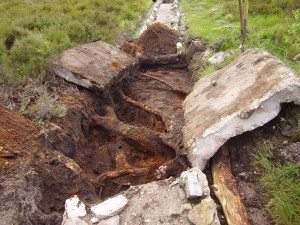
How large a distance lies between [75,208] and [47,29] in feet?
19.1

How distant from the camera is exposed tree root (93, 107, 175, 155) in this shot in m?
4.30

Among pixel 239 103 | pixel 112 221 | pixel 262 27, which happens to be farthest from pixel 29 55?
pixel 262 27

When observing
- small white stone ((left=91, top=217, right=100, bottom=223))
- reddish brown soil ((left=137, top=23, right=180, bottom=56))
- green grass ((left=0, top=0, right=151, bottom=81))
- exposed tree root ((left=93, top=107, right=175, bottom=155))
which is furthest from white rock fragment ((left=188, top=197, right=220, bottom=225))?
reddish brown soil ((left=137, top=23, right=180, bottom=56))

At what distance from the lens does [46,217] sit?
2771 millimetres

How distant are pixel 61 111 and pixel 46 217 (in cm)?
165

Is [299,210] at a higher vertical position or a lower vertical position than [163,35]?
higher

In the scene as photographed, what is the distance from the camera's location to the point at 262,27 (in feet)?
25.4

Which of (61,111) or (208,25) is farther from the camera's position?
(208,25)

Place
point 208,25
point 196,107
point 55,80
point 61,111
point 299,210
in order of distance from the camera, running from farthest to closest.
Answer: point 208,25 → point 55,80 → point 196,107 → point 61,111 → point 299,210

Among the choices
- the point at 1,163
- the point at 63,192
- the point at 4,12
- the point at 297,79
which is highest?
the point at 297,79

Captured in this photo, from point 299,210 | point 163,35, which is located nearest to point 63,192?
point 299,210

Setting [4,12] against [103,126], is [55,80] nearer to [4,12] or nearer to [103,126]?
[103,126]

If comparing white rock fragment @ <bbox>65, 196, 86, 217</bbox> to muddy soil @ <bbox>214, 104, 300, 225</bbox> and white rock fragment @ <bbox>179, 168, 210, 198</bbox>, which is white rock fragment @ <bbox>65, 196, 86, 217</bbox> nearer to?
white rock fragment @ <bbox>179, 168, 210, 198</bbox>

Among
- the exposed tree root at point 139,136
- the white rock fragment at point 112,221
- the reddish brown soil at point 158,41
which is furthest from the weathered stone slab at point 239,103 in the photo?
the reddish brown soil at point 158,41
